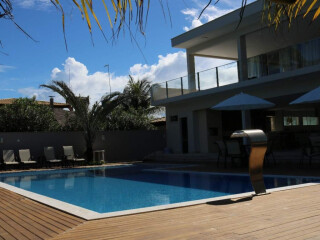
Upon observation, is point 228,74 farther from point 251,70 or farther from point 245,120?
point 245,120

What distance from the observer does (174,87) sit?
65.2 ft

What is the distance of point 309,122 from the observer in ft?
70.0

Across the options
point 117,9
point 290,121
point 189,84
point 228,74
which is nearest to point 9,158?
point 189,84

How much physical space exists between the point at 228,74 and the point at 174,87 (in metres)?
3.83

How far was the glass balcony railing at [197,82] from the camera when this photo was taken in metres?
16.8

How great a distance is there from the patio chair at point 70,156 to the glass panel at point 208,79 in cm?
704

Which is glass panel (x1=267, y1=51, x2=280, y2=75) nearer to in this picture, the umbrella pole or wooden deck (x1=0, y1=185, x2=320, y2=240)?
the umbrella pole

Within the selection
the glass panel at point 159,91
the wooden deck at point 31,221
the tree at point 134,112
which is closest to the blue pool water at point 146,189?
the wooden deck at point 31,221

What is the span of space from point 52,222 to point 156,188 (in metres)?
4.84

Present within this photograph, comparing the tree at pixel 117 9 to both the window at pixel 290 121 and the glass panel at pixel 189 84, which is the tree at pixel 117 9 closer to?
the glass panel at pixel 189 84

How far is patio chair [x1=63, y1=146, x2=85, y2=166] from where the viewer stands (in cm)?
1790

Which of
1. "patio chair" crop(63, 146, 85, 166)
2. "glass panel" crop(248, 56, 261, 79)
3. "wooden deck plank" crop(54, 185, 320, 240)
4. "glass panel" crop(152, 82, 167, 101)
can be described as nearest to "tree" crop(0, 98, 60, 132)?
"patio chair" crop(63, 146, 85, 166)

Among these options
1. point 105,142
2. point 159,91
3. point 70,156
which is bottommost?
point 70,156

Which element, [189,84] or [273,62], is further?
[189,84]
